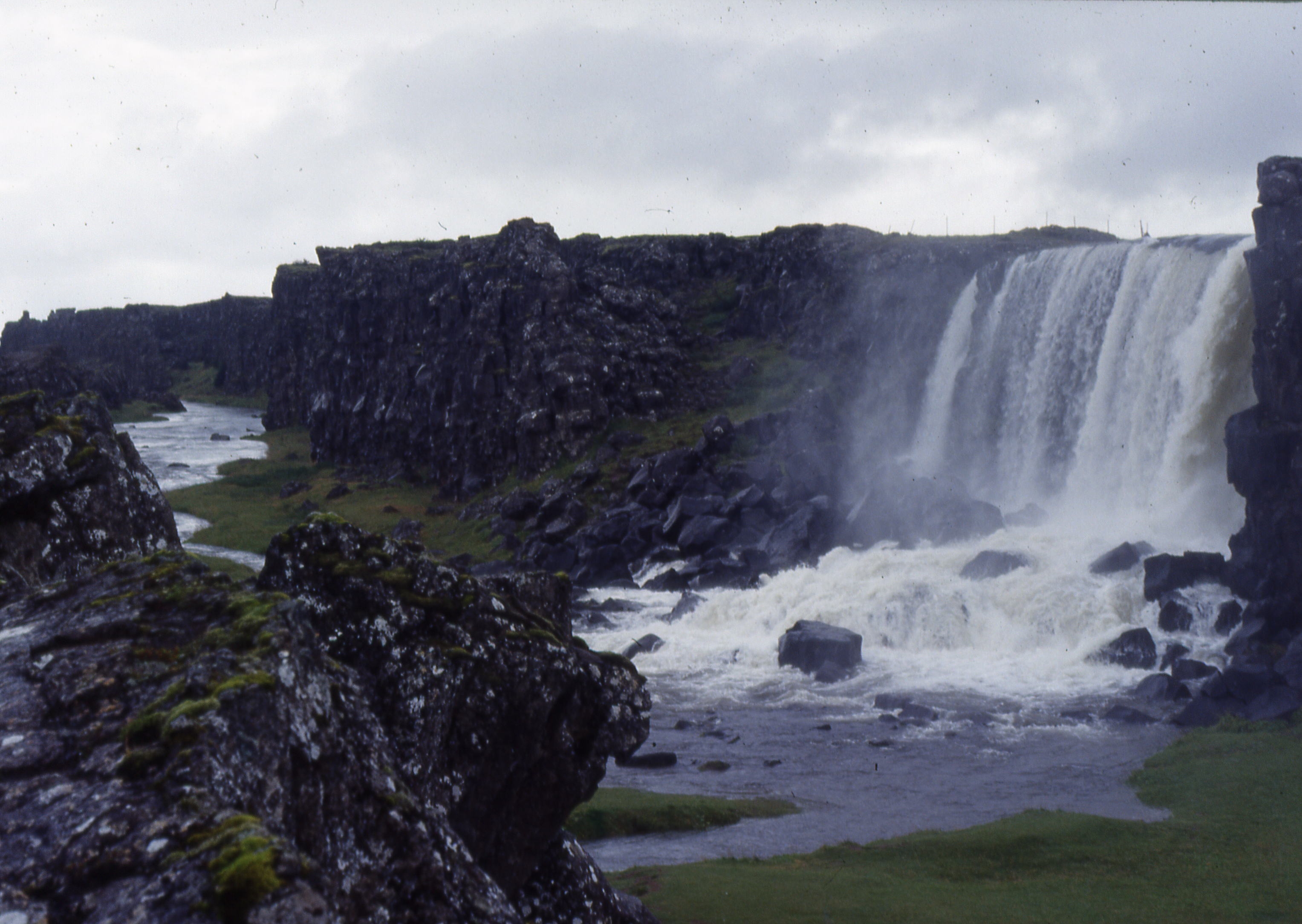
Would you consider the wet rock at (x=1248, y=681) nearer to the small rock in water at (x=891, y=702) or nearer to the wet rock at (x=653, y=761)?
the small rock in water at (x=891, y=702)

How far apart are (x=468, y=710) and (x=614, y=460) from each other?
70.2 meters

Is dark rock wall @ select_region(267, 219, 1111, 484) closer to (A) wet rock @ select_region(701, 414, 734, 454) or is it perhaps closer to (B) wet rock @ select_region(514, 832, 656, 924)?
(A) wet rock @ select_region(701, 414, 734, 454)

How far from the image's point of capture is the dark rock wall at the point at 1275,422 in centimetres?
4028

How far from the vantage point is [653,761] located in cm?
3419

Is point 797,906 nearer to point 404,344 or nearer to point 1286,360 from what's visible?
point 1286,360

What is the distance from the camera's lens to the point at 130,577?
1171 cm

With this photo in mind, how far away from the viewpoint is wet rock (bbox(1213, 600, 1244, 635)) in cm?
4103

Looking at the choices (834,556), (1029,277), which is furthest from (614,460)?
(1029,277)

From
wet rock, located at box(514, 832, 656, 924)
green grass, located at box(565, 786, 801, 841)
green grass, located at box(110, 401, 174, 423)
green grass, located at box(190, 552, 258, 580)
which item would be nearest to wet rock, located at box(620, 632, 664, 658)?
green grass, located at box(565, 786, 801, 841)

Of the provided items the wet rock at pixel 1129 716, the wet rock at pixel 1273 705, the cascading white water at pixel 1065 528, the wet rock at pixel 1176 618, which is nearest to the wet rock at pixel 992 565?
the cascading white water at pixel 1065 528

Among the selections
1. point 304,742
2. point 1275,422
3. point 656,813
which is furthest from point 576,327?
point 304,742

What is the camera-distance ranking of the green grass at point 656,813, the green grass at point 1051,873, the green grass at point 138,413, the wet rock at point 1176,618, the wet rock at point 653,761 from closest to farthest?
the green grass at point 1051,873 → the green grass at point 656,813 → the wet rock at point 653,761 → the wet rock at point 1176,618 → the green grass at point 138,413

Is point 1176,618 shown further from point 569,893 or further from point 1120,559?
point 569,893

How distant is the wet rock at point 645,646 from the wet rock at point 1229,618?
24.3 meters
